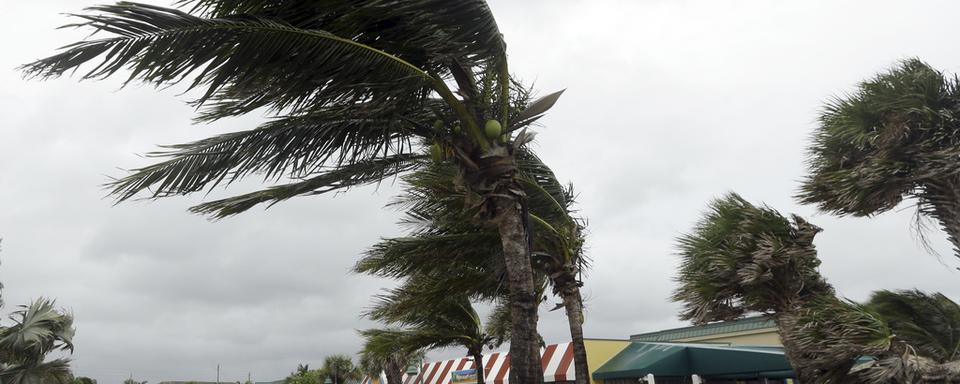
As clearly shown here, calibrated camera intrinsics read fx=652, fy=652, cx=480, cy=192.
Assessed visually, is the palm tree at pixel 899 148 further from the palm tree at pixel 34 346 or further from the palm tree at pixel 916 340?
the palm tree at pixel 34 346

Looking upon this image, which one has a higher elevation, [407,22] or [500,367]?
[407,22]

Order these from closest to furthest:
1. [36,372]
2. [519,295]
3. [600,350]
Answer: [519,295], [36,372], [600,350]

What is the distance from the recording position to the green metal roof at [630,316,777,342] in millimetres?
19497

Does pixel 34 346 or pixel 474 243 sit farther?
pixel 34 346

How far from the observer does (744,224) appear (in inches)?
379

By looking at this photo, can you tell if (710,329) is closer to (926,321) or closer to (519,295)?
(926,321)

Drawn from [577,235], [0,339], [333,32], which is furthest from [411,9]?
[0,339]

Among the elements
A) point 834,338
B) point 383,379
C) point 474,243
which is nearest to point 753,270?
point 834,338

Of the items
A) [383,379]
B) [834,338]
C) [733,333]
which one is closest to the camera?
[834,338]

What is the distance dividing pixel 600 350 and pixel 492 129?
12.8 meters

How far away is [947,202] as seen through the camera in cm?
912

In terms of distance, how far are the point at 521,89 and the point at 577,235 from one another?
12.6ft

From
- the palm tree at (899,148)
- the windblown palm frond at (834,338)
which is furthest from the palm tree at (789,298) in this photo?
the palm tree at (899,148)

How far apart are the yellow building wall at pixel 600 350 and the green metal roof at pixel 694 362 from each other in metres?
0.16
